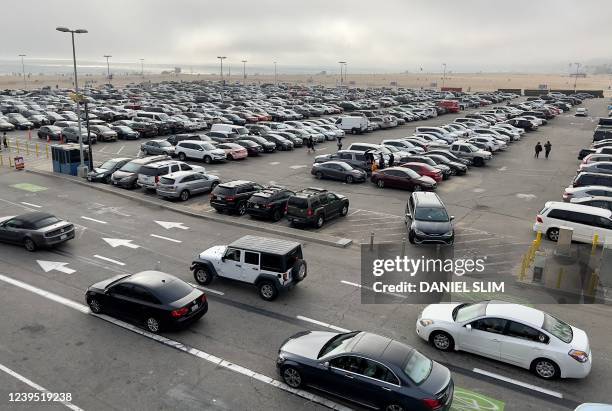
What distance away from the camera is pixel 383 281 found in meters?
16.9

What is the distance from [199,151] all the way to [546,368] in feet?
100.0

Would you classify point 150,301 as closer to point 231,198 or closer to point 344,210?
point 231,198

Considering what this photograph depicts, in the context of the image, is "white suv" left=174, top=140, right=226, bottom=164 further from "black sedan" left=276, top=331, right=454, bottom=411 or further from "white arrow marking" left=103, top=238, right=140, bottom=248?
"black sedan" left=276, top=331, right=454, bottom=411

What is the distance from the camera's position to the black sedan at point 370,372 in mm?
9477

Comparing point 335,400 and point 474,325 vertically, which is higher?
point 474,325

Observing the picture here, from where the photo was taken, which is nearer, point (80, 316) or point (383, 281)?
point (80, 316)

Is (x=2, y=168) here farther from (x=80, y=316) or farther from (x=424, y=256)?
(x=424, y=256)

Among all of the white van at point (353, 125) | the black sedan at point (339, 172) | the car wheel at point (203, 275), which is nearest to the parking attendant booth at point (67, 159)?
the black sedan at point (339, 172)

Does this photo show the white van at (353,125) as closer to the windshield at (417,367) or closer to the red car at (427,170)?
the red car at (427,170)

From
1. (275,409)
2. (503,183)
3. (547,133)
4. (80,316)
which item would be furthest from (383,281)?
(547,133)

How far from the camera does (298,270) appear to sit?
15.3m

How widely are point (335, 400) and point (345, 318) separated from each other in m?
3.76

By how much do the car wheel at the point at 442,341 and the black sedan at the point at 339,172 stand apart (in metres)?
19.5

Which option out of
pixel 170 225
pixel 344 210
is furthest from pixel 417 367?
pixel 170 225
